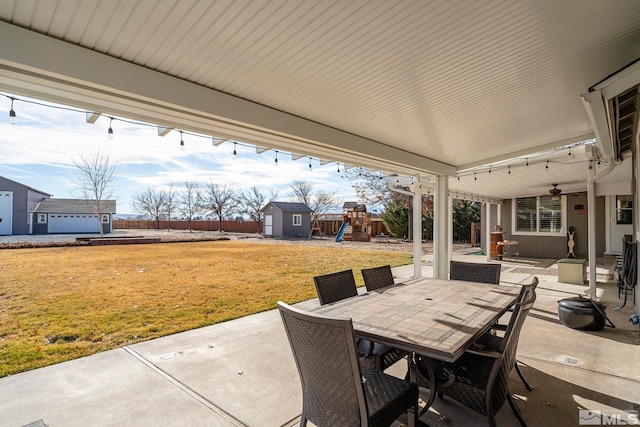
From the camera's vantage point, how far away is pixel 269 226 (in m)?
24.8

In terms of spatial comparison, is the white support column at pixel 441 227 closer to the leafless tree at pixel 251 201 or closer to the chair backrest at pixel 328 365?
the chair backrest at pixel 328 365

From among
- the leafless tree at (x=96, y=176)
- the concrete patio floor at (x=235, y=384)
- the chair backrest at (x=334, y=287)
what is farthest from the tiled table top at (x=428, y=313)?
the leafless tree at (x=96, y=176)

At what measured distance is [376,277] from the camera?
336cm

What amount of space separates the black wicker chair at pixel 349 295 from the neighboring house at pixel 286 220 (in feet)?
67.9

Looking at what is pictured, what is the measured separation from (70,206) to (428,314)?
2839 centimetres

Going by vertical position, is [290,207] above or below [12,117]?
above

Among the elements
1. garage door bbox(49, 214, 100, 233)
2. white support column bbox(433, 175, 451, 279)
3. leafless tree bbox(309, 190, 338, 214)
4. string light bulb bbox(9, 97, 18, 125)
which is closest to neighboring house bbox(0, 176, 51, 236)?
garage door bbox(49, 214, 100, 233)

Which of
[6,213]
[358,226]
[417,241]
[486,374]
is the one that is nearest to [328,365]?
[486,374]

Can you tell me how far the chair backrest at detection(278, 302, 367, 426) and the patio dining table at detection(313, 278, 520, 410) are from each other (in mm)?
400

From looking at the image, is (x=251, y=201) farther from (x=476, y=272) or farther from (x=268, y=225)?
(x=476, y=272)

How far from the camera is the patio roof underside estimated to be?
6.02ft

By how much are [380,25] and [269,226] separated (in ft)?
76.6

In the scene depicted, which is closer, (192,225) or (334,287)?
(334,287)

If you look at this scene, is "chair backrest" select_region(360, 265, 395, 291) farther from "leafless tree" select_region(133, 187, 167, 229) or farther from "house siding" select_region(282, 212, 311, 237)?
"leafless tree" select_region(133, 187, 167, 229)
